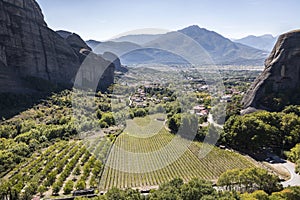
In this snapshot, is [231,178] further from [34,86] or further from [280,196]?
[34,86]

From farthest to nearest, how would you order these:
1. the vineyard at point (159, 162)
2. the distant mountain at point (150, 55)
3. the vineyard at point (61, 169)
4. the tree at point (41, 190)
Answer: the distant mountain at point (150, 55)
the vineyard at point (159, 162)
the vineyard at point (61, 169)
the tree at point (41, 190)

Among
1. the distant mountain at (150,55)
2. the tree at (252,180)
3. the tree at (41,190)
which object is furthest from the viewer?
the distant mountain at (150,55)

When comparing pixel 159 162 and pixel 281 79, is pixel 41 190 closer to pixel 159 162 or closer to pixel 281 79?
pixel 159 162

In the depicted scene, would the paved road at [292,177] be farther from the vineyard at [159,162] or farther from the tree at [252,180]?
the tree at [252,180]

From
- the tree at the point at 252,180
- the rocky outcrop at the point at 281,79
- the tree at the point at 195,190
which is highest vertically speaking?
the rocky outcrop at the point at 281,79

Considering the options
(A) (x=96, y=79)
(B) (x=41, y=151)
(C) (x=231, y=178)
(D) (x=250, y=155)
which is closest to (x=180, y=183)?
(C) (x=231, y=178)

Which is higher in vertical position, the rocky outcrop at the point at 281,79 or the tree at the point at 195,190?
the rocky outcrop at the point at 281,79

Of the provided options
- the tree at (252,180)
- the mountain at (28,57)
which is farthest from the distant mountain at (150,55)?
the tree at (252,180)

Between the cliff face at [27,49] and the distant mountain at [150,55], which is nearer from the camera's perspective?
the distant mountain at [150,55]
